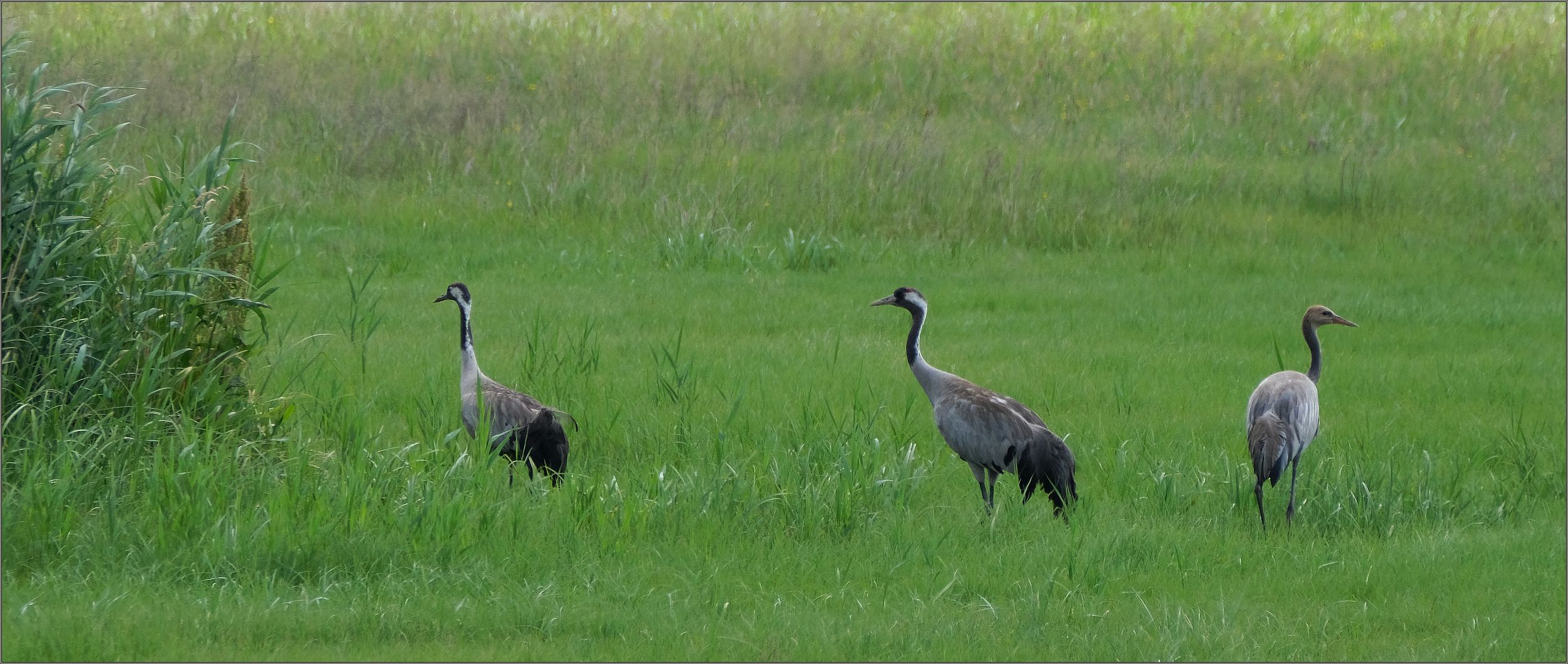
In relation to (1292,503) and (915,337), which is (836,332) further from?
(1292,503)

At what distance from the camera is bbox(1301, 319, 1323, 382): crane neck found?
9070 millimetres

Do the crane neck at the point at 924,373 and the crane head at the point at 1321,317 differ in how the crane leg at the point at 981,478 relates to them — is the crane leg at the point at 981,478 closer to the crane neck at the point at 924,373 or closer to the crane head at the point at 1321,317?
the crane neck at the point at 924,373

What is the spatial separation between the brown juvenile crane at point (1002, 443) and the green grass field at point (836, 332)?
197 millimetres

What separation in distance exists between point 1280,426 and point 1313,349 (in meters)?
1.59

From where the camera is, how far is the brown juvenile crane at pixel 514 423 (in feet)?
27.3

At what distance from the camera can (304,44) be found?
22188 millimetres

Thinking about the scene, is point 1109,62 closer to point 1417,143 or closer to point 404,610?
point 1417,143

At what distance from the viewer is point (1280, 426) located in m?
7.87

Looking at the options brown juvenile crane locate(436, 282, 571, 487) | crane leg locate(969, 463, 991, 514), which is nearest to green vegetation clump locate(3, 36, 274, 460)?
brown juvenile crane locate(436, 282, 571, 487)

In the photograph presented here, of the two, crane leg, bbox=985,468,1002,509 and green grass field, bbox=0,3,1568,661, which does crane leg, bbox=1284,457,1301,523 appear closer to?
green grass field, bbox=0,3,1568,661

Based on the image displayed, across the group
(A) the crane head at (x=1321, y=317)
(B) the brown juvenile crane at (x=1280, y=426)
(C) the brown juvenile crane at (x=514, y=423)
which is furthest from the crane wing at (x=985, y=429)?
(A) the crane head at (x=1321, y=317)

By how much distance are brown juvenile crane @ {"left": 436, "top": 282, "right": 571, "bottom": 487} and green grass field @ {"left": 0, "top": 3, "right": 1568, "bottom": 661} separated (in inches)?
8.2

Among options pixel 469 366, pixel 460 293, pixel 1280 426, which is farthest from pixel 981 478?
pixel 460 293

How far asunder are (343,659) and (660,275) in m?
8.62
